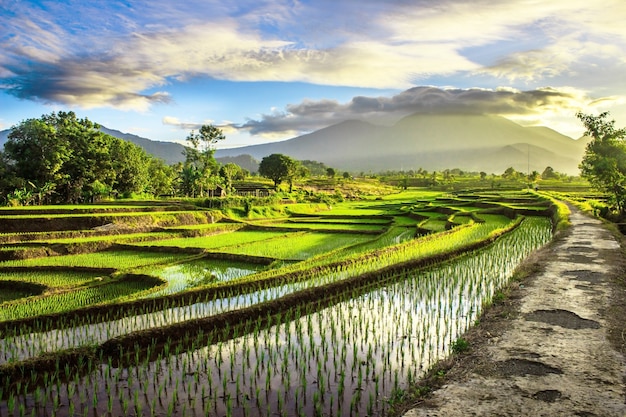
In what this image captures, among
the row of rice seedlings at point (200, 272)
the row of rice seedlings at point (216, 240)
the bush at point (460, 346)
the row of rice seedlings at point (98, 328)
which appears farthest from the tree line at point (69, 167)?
the bush at point (460, 346)

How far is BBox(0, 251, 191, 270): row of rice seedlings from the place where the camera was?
13781mm

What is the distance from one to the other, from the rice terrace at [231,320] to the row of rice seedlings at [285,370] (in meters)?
0.03

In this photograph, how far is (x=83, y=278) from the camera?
473 inches

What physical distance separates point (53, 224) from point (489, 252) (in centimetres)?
1792

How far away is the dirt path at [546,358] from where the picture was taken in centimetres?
459

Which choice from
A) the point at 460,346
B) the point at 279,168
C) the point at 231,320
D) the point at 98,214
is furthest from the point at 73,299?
the point at 279,168

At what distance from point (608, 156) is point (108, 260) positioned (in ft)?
70.0

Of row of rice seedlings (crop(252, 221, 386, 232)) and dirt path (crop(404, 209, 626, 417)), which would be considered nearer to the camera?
dirt path (crop(404, 209, 626, 417))

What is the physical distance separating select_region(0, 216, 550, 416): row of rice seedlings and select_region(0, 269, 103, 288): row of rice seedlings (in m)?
5.96

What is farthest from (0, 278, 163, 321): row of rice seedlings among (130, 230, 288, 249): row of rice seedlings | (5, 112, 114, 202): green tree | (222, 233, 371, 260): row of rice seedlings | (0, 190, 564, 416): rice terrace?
(5, 112, 114, 202): green tree

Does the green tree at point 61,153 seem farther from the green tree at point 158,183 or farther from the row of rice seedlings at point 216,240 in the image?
the row of rice seedlings at point 216,240

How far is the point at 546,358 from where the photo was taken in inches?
224

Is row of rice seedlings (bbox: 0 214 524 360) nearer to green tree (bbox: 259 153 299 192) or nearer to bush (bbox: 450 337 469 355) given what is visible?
bush (bbox: 450 337 469 355)

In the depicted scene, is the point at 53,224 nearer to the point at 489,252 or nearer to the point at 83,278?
the point at 83,278
